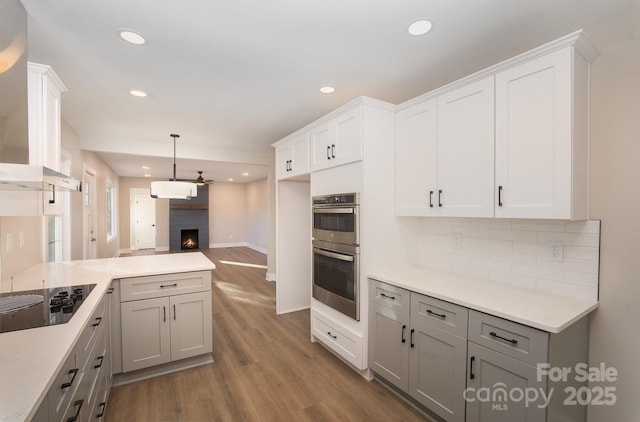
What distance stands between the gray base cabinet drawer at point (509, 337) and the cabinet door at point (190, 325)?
217 cm

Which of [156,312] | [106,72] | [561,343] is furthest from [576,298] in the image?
[106,72]

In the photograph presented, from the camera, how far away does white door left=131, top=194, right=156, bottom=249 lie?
934cm

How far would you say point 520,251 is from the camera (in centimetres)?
209

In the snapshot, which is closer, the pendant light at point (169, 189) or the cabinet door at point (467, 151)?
the cabinet door at point (467, 151)

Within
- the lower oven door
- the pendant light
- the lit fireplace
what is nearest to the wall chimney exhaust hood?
the pendant light

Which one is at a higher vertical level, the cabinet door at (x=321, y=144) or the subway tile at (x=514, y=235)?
the cabinet door at (x=321, y=144)

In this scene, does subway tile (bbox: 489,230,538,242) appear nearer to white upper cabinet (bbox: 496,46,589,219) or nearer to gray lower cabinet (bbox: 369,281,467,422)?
white upper cabinet (bbox: 496,46,589,219)

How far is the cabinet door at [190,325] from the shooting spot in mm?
2562

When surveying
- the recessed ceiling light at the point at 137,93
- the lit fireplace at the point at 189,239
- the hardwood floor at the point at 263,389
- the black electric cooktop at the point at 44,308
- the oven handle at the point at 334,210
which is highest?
the recessed ceiling light at the point at 137,93

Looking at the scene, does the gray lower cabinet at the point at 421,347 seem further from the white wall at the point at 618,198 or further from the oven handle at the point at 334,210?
the white wall at the point at 618,198

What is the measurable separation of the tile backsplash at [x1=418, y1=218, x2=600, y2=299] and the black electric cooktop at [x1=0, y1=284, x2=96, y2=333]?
2.61 meters

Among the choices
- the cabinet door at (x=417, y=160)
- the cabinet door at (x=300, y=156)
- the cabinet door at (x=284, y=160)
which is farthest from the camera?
the cabinet door at (x=284, y=160)

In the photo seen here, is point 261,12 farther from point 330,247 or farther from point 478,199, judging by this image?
point 330,247

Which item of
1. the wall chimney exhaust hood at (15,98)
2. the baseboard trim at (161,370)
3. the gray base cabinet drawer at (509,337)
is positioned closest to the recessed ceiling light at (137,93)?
the wall chimney exhaust hood at (15,98)
